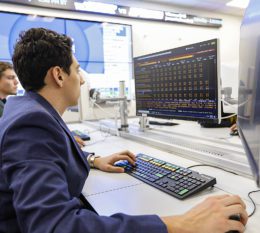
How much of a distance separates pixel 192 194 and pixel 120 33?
349cm

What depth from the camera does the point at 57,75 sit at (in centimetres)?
81

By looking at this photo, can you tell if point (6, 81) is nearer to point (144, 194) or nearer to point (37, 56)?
point (37, 56)

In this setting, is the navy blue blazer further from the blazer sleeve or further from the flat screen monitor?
the flat screen monitor

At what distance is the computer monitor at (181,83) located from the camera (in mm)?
1220

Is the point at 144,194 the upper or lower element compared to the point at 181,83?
lower

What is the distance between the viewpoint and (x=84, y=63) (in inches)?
143

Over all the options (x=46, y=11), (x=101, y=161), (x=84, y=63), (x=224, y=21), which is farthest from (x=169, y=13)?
(x=101, y=161)

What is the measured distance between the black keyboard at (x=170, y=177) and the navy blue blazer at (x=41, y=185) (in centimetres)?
25

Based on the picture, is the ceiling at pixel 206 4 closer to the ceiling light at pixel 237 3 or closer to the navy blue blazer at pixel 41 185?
the ceiling light at pixel 237 3

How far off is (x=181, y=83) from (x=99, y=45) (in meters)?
2.59

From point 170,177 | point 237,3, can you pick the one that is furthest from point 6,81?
point 237,3

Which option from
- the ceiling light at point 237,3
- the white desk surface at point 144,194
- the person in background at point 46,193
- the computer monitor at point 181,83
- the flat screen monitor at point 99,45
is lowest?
the white desk surface at point 144,194

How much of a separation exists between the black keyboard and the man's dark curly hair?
0.49m

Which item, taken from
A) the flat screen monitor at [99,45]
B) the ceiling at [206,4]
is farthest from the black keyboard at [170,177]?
the ceiling at [206,4]
